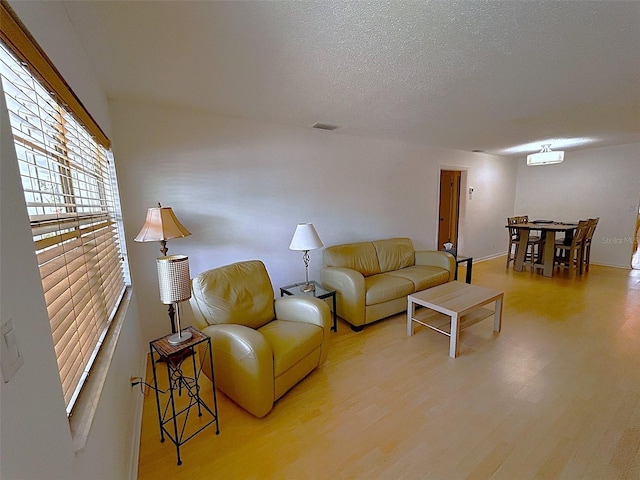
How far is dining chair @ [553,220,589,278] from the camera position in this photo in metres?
4.82

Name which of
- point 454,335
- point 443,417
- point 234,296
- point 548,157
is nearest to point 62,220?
point 234,296

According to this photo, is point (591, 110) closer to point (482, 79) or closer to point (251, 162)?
point (482, 79)

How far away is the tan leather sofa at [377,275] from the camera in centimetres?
310

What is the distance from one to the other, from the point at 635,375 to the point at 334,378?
7.78 ft

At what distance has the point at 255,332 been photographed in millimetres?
1920

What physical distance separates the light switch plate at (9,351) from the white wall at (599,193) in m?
7.93

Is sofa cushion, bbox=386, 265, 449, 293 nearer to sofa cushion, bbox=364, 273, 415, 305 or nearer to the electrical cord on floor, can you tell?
sofa cushion, bbox=364, 273, 415, 305

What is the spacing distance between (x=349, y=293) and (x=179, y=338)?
1.80 m

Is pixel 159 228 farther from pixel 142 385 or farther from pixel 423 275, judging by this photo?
pixel 423 275

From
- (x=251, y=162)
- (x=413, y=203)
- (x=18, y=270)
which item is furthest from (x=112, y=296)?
(x=413, y=203)

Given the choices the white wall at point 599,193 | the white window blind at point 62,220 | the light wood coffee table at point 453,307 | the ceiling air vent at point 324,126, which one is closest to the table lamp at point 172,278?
the white window blind at point 62,220

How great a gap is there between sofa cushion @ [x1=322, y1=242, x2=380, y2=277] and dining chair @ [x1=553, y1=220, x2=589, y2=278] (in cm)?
357

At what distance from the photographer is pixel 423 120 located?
10.6 ft

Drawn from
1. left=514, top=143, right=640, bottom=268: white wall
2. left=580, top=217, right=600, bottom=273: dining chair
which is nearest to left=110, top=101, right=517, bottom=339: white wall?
left=580, top=217, right=600, bottom=273: dining chair
